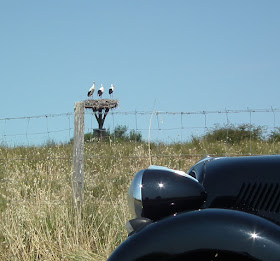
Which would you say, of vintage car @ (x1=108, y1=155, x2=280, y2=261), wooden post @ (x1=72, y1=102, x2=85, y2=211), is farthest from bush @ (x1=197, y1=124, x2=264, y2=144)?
vintage car @ (x1=108, y1=155, x2=280, y2=261)

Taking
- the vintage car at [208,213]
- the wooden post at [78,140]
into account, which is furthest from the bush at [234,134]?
the vintage car at [208,213]

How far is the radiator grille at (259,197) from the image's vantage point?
247 cm

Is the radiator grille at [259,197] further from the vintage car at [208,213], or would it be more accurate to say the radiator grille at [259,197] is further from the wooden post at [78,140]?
the wooden post at [78,140]

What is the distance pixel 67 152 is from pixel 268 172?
8264mm

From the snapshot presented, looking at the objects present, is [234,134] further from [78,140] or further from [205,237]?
[205,237]

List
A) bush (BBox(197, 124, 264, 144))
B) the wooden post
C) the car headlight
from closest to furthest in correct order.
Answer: the car headlight
the wooden post
bush (BBox(197, 124, 264, 144))

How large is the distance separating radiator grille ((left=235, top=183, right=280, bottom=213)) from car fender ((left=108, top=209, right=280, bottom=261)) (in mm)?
313

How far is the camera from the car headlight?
2307mm

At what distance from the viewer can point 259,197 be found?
2.50 meters

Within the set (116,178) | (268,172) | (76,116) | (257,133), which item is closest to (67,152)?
(116,178)

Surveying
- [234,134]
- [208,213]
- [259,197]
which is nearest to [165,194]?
[208,213]

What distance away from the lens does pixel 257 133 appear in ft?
41.6

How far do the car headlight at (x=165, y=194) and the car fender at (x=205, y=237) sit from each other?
105 millimetres

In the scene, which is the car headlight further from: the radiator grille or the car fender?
the radiator grille
